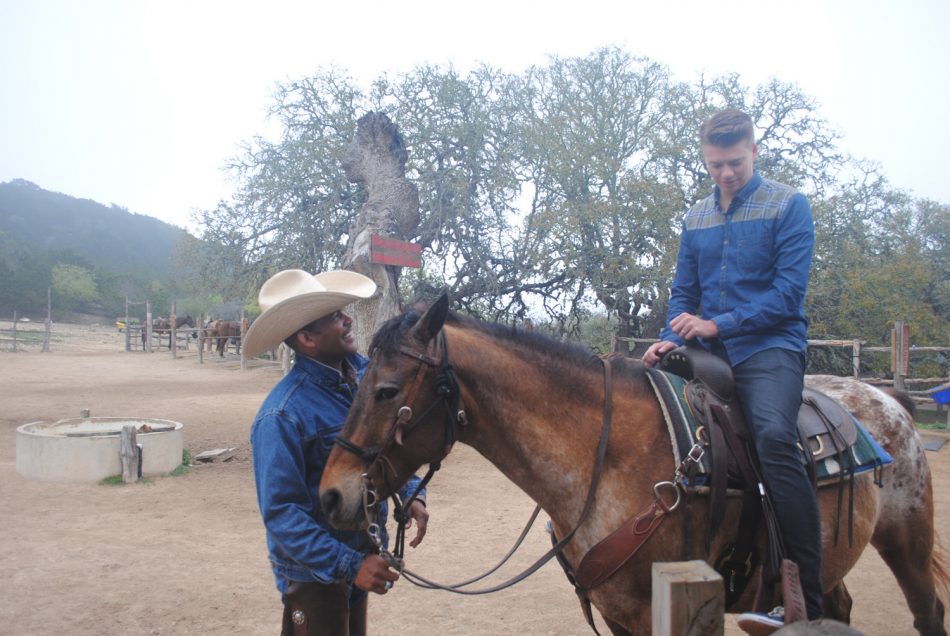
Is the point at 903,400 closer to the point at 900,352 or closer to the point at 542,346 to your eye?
the point at 542,346

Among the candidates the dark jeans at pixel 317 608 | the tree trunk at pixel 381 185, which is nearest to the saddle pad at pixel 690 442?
the dark jeans at pixel 317 608

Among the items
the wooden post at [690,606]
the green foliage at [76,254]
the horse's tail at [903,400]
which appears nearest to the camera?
the wooden post at [690,606]

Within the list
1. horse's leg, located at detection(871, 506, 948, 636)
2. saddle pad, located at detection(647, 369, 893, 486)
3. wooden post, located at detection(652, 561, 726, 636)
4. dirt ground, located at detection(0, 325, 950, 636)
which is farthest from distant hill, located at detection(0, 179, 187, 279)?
wooden post, located at detection(652, 561, 726, 636)

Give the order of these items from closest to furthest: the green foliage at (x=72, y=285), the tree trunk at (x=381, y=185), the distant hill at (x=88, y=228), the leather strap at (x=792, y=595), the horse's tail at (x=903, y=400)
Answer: the leather strap at (x=792, y=595), the horse's tail at (x=903, y=400), the tree trunk at (x=381, y=185), the green foliage at (x=72, y=285), the distant hill at (x=88, y=228)

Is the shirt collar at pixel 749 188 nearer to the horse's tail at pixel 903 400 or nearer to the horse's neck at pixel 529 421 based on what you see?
the horse's neck at pixel 529 421

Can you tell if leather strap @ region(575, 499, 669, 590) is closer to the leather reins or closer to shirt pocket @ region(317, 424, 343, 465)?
the leather reins

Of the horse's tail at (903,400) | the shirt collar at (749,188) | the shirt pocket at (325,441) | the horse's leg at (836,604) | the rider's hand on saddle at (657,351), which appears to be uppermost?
the shirt collar at (749,188)

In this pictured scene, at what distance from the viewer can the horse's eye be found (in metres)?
1.96

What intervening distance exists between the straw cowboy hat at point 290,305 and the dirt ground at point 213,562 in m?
2.52

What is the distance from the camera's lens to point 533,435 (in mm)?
Result: 2150

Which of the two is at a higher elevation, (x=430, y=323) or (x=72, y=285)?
(x=72, y=285)

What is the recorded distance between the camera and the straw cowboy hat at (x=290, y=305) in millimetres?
2189

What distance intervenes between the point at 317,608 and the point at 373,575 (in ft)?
1.10

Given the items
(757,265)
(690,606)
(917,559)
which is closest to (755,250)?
(757,265)
